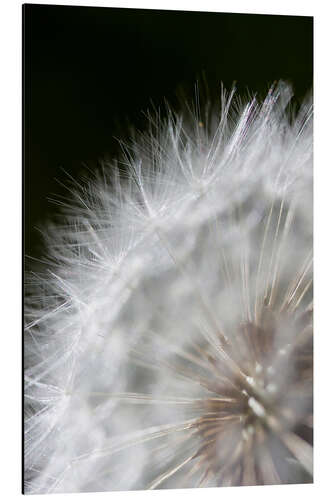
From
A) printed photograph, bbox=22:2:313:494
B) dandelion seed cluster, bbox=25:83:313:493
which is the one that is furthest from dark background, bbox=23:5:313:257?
dandelion seed cluster, bbox=25:83:313:493

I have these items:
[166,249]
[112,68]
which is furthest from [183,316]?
[112,68]

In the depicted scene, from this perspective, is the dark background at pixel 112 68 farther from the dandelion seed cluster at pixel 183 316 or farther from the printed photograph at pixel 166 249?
the dandelion seed cluster at pixel 183 316

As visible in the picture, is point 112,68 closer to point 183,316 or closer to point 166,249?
point 166,249

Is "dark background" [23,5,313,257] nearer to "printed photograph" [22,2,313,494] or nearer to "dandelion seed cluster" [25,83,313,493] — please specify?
"printed photograph" [22,2,313,494]

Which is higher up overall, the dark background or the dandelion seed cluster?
the dark background

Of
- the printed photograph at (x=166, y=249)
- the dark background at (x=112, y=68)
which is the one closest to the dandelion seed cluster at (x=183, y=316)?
the printed photograph at (x=166, y=249)

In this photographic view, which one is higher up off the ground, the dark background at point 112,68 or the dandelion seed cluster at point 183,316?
the dark background at point 112,68

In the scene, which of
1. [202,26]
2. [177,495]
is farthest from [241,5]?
[177,495]
